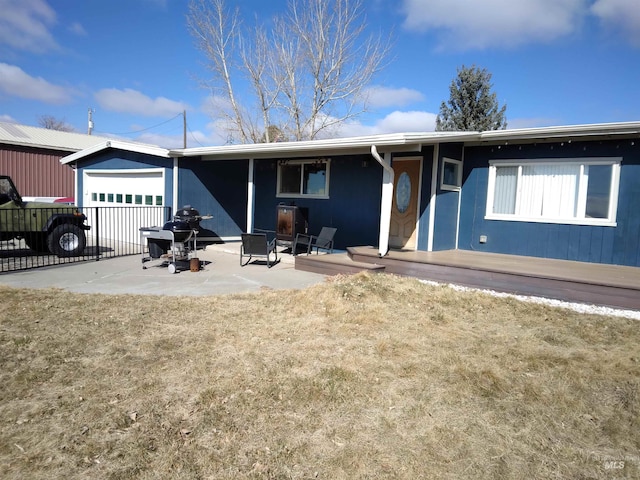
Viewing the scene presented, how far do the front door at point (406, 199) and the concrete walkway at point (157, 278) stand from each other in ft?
7.93

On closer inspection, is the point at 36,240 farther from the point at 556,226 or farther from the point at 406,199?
the point at 556,226

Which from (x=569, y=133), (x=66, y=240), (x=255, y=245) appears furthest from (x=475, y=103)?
(x=66, y=240)

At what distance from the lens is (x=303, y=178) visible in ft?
36.6

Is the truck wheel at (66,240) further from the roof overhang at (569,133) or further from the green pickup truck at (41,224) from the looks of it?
the roof overhang at (569,133)

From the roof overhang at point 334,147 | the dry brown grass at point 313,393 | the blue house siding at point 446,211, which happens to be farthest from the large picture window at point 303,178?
the dry brown grass at point 313,393

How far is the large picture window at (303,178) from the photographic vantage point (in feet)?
35.0

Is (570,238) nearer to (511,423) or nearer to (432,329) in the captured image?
(432,329)

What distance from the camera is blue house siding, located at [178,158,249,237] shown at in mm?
11680

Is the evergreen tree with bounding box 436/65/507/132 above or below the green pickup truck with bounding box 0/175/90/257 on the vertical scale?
above

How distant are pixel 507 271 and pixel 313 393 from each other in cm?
452

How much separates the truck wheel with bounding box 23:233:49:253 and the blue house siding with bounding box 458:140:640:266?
29.8 ft

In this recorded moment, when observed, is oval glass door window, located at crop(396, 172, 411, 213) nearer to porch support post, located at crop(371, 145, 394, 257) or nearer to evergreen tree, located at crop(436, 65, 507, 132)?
porch support post, located at crop(371, 145, 394, 257)

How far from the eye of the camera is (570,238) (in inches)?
312

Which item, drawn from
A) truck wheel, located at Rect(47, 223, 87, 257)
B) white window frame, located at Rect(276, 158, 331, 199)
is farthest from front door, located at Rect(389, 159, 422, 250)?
truck wheel, located at Rect(47, 223, 87, 257)
